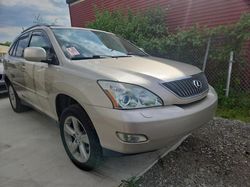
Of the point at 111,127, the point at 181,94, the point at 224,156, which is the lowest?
the point at 224,156

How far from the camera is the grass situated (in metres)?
4.20

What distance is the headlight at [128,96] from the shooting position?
1.93m

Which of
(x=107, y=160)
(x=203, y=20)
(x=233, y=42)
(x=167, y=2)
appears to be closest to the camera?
(x=107, y=160)

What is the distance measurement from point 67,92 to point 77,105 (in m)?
0.20

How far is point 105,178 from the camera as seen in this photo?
2.37 metres

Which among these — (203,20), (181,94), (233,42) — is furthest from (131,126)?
(203,20)

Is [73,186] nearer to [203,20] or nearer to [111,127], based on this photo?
[111,127]

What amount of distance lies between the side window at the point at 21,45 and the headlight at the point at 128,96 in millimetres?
2599

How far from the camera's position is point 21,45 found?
13.8 feet

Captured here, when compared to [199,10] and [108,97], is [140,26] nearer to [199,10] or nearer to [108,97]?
[199,10]

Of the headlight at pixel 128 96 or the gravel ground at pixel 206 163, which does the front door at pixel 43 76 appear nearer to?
the headlight at pixel 128 96

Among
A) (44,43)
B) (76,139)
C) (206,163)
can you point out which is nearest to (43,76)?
(44,43)

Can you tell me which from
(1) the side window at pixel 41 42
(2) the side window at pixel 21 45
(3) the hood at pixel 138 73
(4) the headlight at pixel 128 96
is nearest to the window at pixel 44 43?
(1) the side window at pixel 41 42

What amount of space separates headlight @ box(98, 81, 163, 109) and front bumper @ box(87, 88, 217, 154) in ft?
0.18
